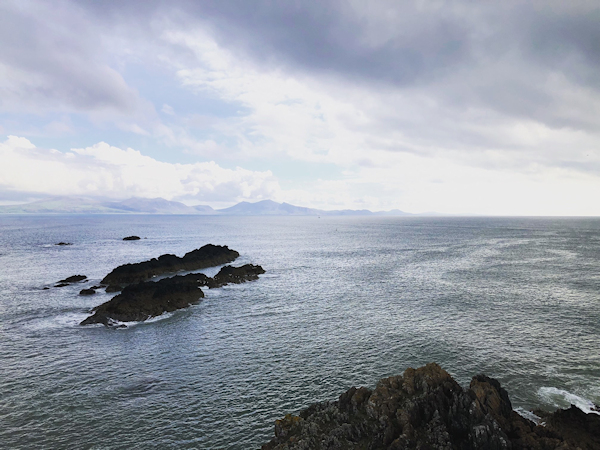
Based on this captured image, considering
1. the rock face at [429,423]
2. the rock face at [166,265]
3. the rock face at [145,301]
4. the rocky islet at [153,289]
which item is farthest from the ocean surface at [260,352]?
the rock face at [166,265]

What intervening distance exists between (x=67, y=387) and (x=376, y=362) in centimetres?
2583

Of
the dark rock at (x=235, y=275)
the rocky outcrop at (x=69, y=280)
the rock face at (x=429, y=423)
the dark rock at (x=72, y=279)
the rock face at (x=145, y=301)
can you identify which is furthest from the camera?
the dark rock at (x=72, y=279)

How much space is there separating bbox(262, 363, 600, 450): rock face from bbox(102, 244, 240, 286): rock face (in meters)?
54.6

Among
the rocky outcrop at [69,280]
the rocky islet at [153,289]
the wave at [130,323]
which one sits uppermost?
the rocky islet at [153,289]

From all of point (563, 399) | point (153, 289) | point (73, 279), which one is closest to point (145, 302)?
point (153, 289)

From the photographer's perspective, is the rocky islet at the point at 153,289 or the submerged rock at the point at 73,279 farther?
the submerged rock at the point at 73,279

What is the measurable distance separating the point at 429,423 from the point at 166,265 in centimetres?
6827

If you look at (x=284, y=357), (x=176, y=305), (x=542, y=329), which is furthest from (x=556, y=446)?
(x=176, y=305)

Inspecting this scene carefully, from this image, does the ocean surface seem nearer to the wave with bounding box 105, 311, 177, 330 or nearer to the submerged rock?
the wave with bounding box 105, 311, 177, 330

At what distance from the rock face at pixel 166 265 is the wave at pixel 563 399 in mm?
63165

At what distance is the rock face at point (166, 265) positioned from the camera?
64125 mm

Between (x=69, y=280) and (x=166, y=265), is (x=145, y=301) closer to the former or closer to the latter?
(x=69, y=280)

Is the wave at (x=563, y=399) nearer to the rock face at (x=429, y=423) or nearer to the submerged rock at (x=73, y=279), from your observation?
the rock face at (x=429, y=423)

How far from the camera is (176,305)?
49000 mm
